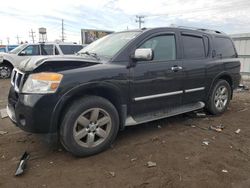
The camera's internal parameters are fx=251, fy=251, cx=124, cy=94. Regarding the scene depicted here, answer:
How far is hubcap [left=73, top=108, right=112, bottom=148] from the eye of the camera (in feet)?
11.4

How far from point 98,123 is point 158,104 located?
49.0 inches

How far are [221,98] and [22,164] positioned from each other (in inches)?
177

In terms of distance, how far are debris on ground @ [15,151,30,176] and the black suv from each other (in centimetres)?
44

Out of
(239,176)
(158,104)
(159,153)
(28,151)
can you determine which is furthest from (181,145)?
(28,151)

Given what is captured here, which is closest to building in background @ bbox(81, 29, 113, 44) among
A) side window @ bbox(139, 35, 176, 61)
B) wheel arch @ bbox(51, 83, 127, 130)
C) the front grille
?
side window @ bbox(139, 35, 176, 61)

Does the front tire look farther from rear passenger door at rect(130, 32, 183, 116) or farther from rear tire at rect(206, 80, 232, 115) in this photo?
rear tire at rect(206, 80, 232, 115)

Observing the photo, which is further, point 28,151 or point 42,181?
point 28,151

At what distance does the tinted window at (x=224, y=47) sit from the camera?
5652mm

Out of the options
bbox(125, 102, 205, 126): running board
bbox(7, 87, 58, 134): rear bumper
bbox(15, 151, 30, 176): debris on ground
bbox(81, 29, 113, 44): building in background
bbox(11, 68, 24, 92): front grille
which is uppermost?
bbox(81, 29, 113, 44): building in background

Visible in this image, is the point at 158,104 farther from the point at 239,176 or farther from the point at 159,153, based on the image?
the point at 239,176

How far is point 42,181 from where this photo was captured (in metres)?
2.97

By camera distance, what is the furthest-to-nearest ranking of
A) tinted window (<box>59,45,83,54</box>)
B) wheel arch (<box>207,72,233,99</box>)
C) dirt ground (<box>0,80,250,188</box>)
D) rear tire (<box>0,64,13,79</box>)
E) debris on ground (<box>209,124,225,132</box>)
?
1. rear tire (<box>0,64,13,79</box>)
2. tinted window (<box>59,45,83,54</box>)
3. wheel arch (<box>207,72,233,99</box>)
4. debris on ground (<box>209,124,225,132</box>)
5. dirt ground (<box>0,80,250,188</box>)

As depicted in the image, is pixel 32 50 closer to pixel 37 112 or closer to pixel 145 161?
pixel 37 112

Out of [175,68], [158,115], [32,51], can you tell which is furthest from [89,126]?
[32,51]
